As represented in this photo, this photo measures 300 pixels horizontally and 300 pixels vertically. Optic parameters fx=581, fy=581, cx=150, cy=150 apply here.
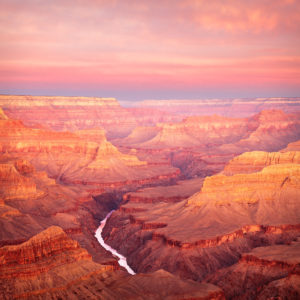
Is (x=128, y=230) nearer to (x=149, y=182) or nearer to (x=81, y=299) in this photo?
(x=81, y=299)

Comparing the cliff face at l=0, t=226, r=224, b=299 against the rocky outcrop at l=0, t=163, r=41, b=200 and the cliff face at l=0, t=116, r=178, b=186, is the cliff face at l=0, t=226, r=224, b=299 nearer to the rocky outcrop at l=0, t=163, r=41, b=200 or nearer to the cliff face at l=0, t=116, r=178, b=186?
the rocky outcrop at l=0, t=163, r=41, b=200

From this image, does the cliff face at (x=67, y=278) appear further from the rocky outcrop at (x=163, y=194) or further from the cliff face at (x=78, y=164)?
the cliff face at (x=78, y=164)

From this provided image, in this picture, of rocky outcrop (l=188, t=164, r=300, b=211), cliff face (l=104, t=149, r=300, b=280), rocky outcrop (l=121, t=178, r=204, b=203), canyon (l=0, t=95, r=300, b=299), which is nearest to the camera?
canyon (l=0, t=95, r=300, b=299)

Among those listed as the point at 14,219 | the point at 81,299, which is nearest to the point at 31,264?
the point at 81,299

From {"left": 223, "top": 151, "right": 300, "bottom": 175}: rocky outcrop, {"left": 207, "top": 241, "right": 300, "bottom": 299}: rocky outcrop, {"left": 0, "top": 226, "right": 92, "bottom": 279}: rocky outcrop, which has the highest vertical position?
{"left": 223, "top": 151, "right": 300, "bottom": 175}: rocky outcrop

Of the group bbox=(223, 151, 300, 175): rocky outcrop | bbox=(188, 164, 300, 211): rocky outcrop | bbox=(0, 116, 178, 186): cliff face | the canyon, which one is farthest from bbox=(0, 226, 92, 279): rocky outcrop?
bbox=(0, 116, 178, 186): cliff face

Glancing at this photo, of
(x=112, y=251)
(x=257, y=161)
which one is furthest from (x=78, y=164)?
(x=112, y=251)

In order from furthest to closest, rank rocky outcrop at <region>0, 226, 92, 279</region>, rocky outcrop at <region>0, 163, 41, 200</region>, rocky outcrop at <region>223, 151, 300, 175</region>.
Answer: rocky outcrop at <region>223, 151, 300, 175</region> → rocky outcrop at <region>0, 163, 41, 200</region> → rocky outcrop at <region>0, 226, 92, 279</region>

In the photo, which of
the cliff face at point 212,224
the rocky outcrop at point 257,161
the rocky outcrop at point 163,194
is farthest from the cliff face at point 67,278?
the rocky outcrop at point 257,161
